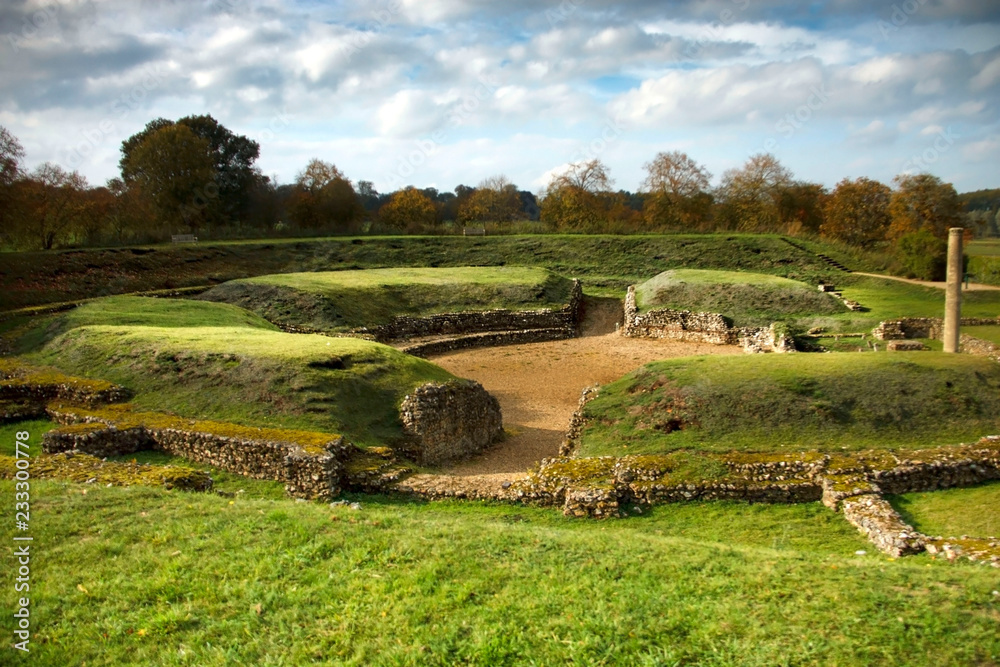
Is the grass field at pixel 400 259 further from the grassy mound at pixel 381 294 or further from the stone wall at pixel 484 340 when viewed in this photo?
the stone wall at pixel 484 340

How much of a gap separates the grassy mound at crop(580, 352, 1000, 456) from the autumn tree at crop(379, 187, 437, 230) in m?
48.1

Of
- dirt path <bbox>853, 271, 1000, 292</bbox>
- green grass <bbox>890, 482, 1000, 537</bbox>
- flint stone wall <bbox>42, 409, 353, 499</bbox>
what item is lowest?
green grass <bbox>890, 482, 1000, 537</bbox>

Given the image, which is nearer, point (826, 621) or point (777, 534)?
point (826, 621)

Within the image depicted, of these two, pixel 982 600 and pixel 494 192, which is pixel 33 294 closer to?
pixel 982 600

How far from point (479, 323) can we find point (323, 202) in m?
33.8

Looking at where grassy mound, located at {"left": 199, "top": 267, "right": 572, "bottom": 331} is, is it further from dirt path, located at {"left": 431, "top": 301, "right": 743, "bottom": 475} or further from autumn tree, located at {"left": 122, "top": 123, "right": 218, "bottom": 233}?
autumn tree, located at {"left": 122, "top": 123, "right": 218, "bottom": 233}

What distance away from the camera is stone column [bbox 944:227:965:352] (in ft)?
59.5

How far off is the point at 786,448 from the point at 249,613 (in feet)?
32.6

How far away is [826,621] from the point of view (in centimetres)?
576

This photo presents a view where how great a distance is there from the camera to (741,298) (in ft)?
101

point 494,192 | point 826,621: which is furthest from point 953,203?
point 826,621

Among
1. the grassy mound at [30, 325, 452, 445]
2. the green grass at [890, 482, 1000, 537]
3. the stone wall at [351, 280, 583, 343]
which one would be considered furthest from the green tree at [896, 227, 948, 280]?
the grassy mound at [30, 325, 452, 445]

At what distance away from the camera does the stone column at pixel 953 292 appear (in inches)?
714

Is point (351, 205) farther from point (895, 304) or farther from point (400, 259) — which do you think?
point (895, 304)
